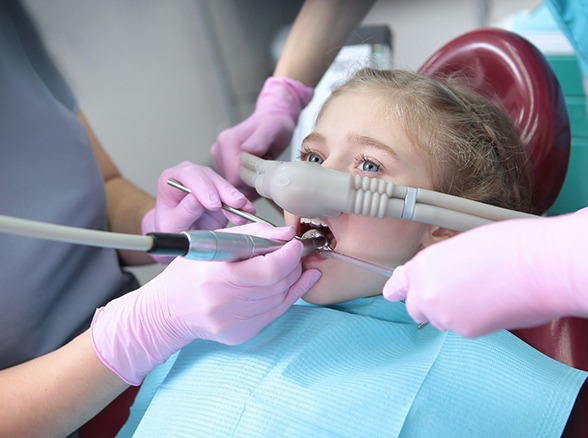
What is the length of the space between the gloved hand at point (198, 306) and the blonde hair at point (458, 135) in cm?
33

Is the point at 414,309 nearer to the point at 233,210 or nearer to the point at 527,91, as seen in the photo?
the point at 233,210

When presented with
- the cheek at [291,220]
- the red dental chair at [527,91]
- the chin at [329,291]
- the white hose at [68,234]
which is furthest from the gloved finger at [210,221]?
the white hose at [68,234]

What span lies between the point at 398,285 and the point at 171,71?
1.76 m

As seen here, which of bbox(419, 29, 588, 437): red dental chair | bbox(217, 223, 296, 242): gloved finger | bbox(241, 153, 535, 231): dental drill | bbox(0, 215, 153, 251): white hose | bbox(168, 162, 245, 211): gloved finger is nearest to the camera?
bbox(0, 215, 153, 251): white hose

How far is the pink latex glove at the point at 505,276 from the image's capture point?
2.21 ft

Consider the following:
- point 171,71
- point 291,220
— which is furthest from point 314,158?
point 171,71

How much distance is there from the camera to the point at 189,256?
776mm

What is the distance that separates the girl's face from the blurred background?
90 cm

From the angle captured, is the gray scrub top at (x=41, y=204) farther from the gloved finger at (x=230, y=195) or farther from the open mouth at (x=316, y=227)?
the open mouth at (x=316, y=227)

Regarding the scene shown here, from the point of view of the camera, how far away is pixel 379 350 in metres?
1.11

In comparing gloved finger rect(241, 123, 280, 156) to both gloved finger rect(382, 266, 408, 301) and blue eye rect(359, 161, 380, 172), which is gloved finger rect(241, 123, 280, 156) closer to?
blue eye rect(359, 161, 380, 172)

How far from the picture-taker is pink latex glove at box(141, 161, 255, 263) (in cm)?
126

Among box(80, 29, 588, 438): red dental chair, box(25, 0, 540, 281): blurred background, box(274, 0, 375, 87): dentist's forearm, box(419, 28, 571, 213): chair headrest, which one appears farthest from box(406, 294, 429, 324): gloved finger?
box(25, 0, 540, 281): blurred background

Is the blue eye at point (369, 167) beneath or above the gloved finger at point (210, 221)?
above
